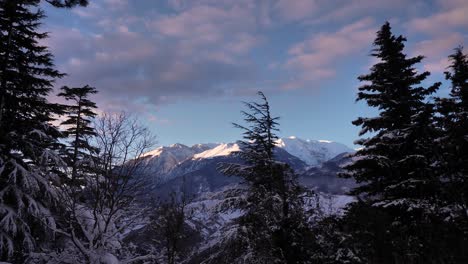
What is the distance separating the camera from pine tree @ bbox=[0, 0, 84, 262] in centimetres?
1412

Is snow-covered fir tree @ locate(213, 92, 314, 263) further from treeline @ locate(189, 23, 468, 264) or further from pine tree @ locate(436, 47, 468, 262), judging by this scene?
pine tree @ locate(436, 47, 468, 262)

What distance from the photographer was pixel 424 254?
40.8 feet

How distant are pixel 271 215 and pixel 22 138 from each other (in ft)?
37.0

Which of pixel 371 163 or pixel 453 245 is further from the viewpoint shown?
pixel 371 163

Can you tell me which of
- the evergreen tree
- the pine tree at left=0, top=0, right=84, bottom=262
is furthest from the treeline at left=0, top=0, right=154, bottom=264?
the evergreen tree

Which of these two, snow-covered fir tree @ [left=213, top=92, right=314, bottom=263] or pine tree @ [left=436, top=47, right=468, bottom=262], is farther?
snow-covered fir tree @ [left=213, top=92, right=314, bottom=263]

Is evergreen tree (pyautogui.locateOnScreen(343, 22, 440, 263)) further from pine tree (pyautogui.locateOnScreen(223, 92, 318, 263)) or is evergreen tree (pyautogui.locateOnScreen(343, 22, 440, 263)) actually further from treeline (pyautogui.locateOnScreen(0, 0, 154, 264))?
treeline (pyautogui.locateOnScreen(0, 0, 154, 264))

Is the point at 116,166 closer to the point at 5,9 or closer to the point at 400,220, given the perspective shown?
the point at 5,9

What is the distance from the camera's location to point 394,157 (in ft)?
58.5

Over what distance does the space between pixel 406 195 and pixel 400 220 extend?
1.14 m

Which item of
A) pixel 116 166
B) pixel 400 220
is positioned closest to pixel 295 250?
pixel 400 220

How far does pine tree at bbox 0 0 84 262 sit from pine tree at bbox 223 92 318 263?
851cm

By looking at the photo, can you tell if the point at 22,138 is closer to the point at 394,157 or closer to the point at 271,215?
the point at 271,215

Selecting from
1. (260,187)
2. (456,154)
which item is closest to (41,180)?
(260,187)
